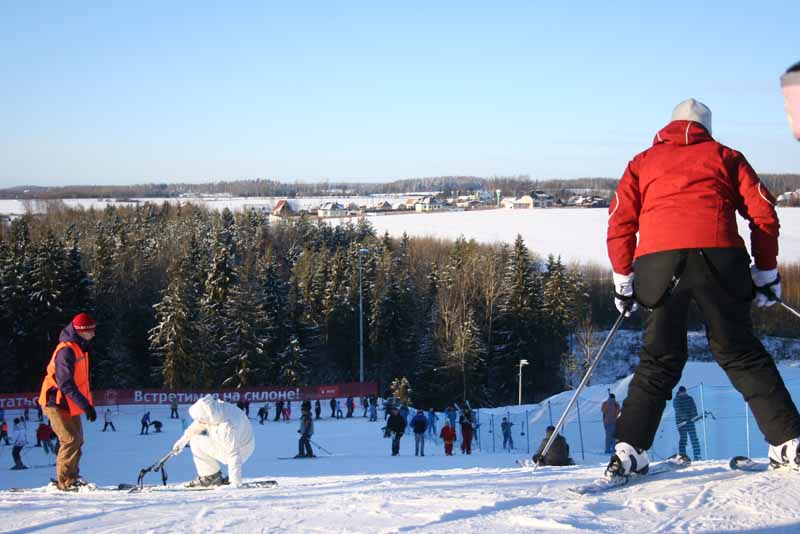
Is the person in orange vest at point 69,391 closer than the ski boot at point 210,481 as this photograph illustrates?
Yes

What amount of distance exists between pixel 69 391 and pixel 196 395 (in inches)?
1094

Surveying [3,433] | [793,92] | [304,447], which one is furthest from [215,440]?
[3,433]

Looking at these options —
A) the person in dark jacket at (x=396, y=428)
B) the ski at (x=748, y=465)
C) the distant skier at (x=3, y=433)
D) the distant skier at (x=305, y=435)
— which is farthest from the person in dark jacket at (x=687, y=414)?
the distant skier at (x=3, y=433)

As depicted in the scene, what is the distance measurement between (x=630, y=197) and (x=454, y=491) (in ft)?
6.16

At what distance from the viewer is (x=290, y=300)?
52.3 metres

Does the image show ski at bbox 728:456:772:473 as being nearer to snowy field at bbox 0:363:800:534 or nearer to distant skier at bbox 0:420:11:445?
snowy field at bbox 0:363:800:534

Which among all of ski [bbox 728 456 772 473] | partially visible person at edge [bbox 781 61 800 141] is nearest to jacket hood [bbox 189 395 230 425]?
ski [bbox 728 456 772 473]

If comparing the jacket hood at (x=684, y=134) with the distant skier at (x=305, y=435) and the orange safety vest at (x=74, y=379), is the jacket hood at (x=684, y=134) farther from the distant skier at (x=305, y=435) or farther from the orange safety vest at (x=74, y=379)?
the distant skier at (x=305, y=435)

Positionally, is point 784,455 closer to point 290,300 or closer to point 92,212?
point 290,300

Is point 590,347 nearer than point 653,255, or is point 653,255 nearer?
point 653,255

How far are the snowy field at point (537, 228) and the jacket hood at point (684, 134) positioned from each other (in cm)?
7367

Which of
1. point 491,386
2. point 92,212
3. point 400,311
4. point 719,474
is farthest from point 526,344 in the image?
point 92,212

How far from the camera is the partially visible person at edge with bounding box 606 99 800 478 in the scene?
4133 millimetres

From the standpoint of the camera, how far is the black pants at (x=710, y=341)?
13.5ft
